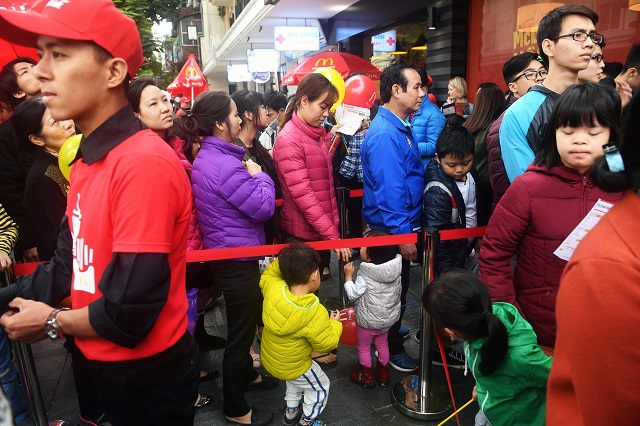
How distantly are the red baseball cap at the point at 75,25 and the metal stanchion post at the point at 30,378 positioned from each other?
1647 mm

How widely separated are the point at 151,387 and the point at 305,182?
200cm

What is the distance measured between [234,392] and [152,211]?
198 cm

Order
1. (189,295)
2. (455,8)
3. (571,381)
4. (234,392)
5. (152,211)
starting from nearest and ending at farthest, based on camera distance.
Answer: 1. (571,381)
2. (152,211)
3. (234,392)
4. (189,295)
5. (455,8)

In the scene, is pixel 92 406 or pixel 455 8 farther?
pixel 455 8

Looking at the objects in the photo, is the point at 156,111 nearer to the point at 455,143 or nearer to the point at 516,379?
the point at 455,143

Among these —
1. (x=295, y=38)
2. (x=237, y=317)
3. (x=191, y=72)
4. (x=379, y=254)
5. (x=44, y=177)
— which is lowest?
(x=237, y=317)

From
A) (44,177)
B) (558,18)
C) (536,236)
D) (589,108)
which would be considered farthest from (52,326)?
(558,18)

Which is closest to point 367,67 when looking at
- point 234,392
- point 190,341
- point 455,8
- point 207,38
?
point 455,8

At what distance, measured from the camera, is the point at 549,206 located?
6.98ft

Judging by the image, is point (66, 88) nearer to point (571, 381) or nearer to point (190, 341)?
point (190, 341)

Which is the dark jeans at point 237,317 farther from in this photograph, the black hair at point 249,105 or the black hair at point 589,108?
the black hair at point 589,108

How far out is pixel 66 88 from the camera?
4.50 ft

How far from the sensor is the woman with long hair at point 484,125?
3730 mm

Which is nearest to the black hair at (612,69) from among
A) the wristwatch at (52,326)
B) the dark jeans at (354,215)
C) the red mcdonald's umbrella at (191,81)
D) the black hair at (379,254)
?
the dark jeans at (354,215)
